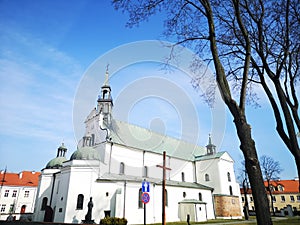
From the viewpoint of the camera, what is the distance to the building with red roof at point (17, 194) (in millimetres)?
40156

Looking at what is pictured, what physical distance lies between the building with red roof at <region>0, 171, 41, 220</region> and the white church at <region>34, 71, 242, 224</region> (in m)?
20.5

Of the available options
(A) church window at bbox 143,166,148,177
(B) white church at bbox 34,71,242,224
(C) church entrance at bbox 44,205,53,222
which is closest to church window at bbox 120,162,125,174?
(B) white church at bbox 34,71,242,224

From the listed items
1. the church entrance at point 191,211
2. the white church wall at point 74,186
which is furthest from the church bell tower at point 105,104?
the church entrance at point 191,211

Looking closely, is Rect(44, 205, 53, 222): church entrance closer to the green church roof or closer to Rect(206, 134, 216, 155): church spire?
the green church roof

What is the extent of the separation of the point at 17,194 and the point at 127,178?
1163 inches

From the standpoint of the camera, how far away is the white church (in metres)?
22.1

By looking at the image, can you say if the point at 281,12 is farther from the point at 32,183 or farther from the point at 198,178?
the point at 32,183

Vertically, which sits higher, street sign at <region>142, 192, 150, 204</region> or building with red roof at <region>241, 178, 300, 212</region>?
building with red roof at <region>241, 178, 300, 212</region>

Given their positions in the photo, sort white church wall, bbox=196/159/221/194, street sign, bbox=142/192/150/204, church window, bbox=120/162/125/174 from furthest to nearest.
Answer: white church wall, bbox=196/159/221/194 → church window, bbox=120/162/125/174 → street sign, bbox=142/192/150/204

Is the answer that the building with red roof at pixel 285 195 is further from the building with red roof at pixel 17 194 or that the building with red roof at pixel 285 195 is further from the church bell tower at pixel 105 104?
the building with red roof at pixel 17 194

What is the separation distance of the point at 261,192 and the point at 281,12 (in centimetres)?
812

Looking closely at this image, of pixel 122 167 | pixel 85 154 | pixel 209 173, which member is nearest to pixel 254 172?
pixel 85 154

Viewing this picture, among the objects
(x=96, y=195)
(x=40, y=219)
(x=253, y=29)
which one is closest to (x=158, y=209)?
(x=96, y=195)

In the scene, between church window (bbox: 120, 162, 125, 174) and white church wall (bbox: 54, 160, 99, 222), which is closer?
white church wall (bbox: 54, 160, 99, 222)
